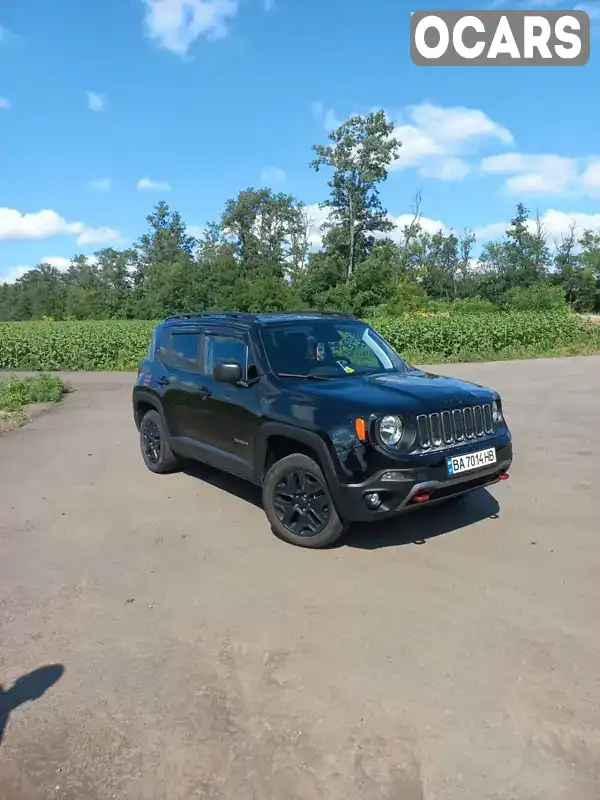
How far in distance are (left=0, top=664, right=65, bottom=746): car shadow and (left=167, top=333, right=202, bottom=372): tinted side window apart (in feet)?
12.0

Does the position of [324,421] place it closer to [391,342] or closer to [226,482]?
[226,482]

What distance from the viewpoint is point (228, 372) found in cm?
548

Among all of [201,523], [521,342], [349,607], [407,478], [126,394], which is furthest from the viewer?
[521,342]

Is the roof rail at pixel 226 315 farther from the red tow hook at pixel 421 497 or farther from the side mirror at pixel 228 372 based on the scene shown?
the red tow hook at pixel 421 497

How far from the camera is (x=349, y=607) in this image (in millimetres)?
4012

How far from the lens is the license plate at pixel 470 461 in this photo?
15.7ft

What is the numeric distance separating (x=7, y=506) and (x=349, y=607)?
13.2 feet

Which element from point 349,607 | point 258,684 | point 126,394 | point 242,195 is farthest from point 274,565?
point 242,195

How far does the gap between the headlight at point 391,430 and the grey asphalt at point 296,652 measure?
0.91 m

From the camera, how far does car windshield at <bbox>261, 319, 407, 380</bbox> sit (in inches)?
222

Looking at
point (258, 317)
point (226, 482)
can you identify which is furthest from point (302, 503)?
point (226, 482)

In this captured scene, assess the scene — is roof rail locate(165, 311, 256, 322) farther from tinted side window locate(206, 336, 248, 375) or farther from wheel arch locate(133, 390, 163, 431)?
wheel arch locate(133, 390, 163, 431)

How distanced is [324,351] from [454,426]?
58.6 inches

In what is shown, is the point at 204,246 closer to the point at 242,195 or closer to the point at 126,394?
the point at 242,195
